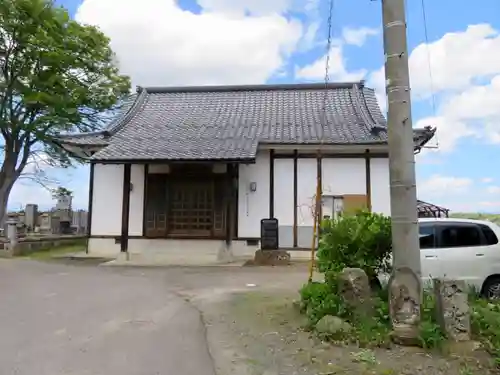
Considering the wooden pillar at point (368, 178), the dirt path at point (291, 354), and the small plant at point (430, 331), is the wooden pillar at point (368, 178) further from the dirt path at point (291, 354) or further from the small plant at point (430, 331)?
the small plant at point (430, 331)

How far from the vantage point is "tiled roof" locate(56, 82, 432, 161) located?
46.1 ft

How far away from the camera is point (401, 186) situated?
4.74 metres

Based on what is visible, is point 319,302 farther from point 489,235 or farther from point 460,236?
point 489,235

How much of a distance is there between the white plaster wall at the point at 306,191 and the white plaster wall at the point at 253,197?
3.38 ft

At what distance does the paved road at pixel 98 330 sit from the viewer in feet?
13.7

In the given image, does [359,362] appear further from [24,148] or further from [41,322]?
[24,148]

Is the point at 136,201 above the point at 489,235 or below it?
above

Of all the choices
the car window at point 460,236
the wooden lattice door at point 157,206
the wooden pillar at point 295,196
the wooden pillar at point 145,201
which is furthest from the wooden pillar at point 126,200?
the car window at point 460,236

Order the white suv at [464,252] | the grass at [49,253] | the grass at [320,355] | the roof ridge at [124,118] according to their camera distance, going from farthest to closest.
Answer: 1. the roof ridge at [124,118]
2. the grass at [49,253]
3. the white suv at [464,252]
4. the grass at [320,355]

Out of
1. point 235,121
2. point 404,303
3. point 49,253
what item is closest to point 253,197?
point 235,121

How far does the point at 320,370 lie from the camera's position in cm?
Answer: 396

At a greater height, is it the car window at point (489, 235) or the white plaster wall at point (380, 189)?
the white plaster wall at point (380, 189)

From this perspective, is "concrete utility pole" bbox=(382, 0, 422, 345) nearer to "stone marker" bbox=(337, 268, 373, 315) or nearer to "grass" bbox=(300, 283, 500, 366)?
"grass" bbox=(300, 283, 500, 366)

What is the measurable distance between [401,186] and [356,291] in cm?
129
